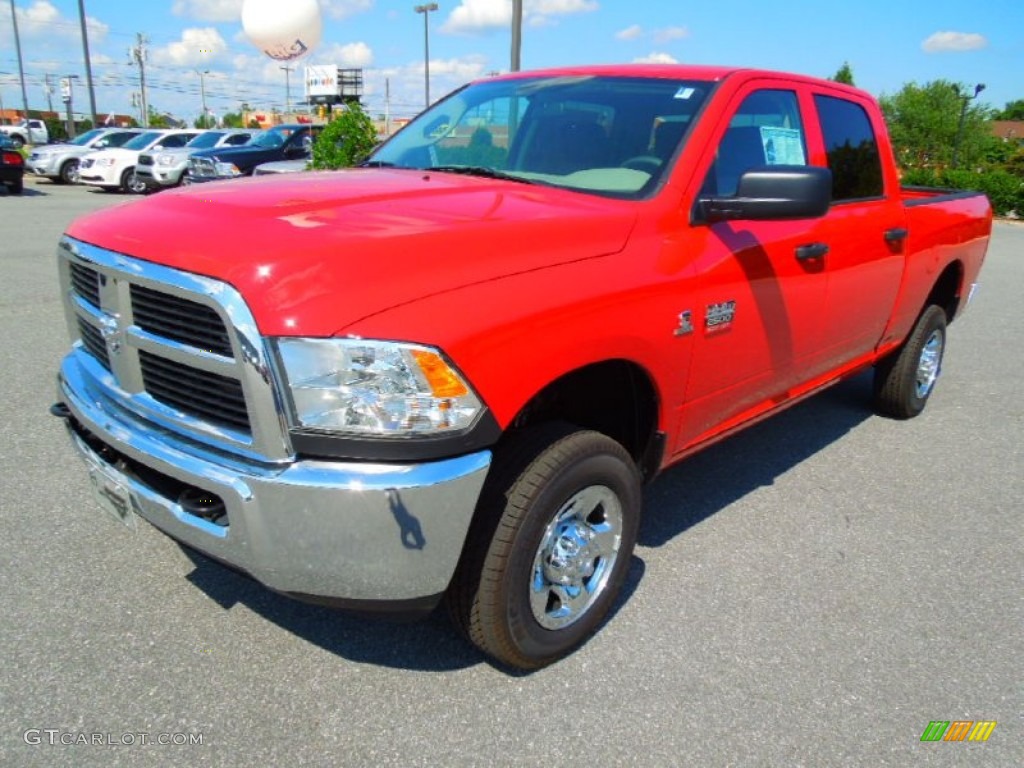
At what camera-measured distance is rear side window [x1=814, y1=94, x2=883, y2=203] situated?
3.82 meters

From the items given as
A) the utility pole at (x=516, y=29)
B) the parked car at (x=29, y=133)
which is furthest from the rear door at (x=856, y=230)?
the parked car at (x=29, y=133)

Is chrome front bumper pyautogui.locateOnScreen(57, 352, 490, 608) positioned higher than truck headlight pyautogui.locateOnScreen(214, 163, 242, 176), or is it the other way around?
truck headlight pyautogui.locateOnScreen(214, 163, 242, 176)

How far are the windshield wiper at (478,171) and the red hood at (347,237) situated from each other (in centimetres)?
19

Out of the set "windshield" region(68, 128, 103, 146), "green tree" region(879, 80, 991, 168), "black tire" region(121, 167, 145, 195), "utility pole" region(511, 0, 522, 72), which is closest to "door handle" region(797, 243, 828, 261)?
"utility pole" region(511, 0, 522, 72)

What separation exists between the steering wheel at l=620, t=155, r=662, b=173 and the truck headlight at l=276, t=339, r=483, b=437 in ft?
4.47

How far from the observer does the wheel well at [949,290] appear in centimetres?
524

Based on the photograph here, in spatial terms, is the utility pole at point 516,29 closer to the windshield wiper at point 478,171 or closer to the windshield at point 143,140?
the windshield wiper at point 478,171

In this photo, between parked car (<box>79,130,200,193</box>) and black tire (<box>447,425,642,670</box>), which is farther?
parked car (<box>79,130,200,193</box>)

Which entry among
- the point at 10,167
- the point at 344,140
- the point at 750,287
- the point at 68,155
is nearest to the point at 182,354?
the point at 750,287

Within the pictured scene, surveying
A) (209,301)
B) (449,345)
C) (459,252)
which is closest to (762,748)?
(449,345)

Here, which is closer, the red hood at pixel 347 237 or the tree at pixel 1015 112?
the red hood at pixel 347 237

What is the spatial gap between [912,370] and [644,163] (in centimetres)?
297

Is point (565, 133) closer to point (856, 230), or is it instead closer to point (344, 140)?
point (856, 230)

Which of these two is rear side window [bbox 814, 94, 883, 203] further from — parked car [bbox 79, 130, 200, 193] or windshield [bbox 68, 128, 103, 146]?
windshield [bbox 68, 128, 103, 146]
